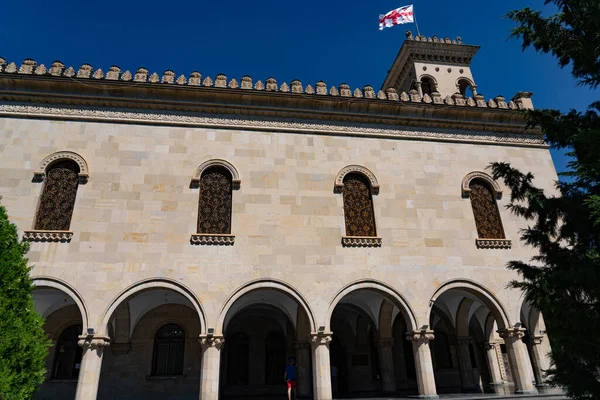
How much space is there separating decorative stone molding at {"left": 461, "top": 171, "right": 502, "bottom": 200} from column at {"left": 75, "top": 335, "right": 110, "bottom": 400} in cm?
1155

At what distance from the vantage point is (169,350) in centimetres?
1320

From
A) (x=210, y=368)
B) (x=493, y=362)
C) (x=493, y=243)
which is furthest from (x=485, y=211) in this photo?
(x=210, y=368)

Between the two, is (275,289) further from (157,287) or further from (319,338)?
(157,287)

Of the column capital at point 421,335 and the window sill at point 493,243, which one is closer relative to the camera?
the column capital at point 421,335

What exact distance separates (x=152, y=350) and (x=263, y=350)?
3.86 m

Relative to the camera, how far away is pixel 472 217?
12812 millimetres

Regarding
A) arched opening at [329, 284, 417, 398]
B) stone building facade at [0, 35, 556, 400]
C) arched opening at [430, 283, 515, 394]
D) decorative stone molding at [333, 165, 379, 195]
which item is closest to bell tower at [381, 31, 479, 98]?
stone building facade at [0, 35, 556, 400]

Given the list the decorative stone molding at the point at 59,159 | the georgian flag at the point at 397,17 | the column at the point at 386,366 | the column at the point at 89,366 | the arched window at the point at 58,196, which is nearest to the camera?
the column at the point at 89,366

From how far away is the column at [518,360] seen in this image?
37.0ft

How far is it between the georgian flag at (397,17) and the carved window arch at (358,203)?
27.5ft

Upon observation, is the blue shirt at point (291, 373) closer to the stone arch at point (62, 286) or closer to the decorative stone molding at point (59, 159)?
the stone arch at point (62, 286)

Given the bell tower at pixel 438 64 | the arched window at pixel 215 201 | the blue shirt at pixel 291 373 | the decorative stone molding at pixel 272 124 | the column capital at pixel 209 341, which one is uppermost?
the bell tower at pixel 438 64

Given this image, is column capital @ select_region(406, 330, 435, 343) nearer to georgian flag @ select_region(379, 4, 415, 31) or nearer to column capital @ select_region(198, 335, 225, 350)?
column capital @ select_region(198, 335, 225, 350)

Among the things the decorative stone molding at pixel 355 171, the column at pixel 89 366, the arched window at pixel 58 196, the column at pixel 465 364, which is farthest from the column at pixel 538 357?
the arched window at pixel 58 196
